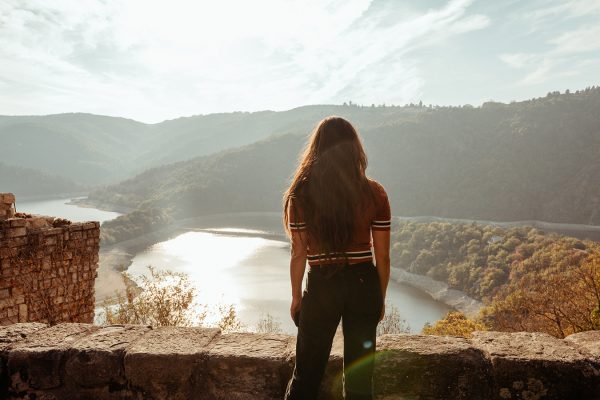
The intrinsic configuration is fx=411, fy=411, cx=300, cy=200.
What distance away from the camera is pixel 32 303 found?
613cm

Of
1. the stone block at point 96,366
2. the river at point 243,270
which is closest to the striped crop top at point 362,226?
the stone block at point 96,366

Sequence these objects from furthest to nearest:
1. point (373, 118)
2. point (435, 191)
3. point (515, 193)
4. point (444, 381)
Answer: point (373, 118) < point (435, 191) < point (515, 193) < point (444, 381)

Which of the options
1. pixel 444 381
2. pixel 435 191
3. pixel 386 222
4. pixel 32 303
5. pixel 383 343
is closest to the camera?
pixel 386 222

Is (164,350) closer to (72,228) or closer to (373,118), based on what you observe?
(72,228)

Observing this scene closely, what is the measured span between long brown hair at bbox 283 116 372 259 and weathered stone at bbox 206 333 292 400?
2.69 feet

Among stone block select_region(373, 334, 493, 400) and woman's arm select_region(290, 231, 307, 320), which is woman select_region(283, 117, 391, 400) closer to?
woman's arm select_region(290, 231, 307, 320)

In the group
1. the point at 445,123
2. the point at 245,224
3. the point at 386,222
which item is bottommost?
the point at 245,224

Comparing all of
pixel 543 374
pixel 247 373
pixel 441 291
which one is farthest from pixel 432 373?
pixel 441 291

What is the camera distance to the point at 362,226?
72.6 inches

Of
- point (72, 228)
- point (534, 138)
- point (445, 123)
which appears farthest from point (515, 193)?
point (72, 228)

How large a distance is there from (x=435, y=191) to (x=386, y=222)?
93882mm

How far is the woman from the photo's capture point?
1798 mm

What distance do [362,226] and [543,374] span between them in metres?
1.23

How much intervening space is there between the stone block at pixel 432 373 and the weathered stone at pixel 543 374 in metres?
0.07
